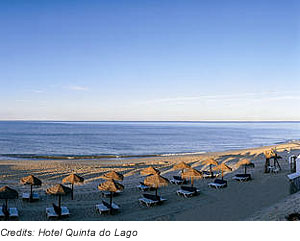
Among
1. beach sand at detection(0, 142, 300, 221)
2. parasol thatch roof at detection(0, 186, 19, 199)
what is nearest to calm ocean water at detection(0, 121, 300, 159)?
beach sand at detection(0, 142, 300, 221)

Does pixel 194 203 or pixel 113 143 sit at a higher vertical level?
pixel 194 203

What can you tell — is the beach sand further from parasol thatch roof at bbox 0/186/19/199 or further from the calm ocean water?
the calm ocean water

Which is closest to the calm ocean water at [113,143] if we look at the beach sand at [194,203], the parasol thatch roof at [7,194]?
the beach sand at [194,203]

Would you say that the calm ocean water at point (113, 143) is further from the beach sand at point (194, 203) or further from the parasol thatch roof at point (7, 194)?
the parasol thatch roof at point (7, 194)

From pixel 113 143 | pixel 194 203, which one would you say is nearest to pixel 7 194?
pixel 194 203

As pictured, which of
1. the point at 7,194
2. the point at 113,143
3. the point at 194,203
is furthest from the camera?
the point at 113,143

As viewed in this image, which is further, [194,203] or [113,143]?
[113,143]

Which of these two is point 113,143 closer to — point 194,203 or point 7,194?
point 194,203

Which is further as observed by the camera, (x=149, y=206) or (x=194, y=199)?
(x=194, y=199)
